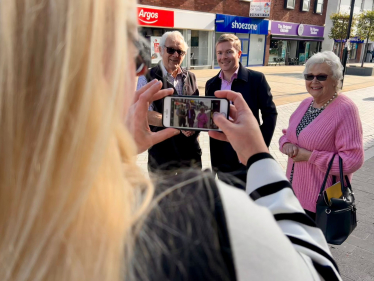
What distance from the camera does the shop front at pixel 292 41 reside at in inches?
938

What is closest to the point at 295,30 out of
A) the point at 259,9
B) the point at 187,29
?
the point at 259,9

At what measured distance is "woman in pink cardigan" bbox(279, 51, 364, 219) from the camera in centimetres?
214

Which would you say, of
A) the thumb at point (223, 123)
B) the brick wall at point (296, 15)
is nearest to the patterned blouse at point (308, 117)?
the thumb at point (223, 123)

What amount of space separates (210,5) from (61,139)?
2000cm

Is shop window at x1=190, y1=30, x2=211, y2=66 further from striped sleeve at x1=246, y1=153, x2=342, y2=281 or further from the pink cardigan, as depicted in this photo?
striped sleeve at x1=246, y1=153, x2=342, y2=281

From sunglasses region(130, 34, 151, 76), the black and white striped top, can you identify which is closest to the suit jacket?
sunglasses region(130, 34, 151, 76)

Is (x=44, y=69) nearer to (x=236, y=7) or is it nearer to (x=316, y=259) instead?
(x=316, y=259)

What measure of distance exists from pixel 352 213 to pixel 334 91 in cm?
101

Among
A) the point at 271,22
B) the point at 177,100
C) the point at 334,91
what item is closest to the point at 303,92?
the point at 334,91

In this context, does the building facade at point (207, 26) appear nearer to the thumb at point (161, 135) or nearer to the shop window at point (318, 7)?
the shop window at point (318, 7)

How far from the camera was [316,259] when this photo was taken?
0.77 m

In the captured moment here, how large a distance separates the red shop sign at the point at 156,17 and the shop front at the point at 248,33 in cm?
404

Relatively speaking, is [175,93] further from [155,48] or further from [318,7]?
[318,7]

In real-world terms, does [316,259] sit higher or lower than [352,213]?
higher
